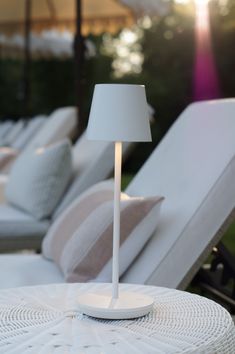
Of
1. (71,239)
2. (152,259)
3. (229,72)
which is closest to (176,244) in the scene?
(152,259)

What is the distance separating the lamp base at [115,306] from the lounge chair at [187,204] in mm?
489

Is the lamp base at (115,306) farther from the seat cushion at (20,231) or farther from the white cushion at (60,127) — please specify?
the white cushion at (60,127)

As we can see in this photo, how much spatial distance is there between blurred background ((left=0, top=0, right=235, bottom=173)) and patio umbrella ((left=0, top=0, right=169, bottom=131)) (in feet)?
0.04

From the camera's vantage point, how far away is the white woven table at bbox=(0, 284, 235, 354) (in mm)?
1225

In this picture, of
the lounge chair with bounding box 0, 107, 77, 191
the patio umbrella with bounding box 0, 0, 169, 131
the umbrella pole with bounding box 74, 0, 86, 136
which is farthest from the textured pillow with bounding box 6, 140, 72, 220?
the patio umbrella with bounding box 0, 0, 169, 131

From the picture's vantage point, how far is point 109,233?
205 cm

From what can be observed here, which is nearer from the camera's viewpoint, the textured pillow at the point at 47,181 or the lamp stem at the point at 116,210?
the lamp stem at the point at 116,210

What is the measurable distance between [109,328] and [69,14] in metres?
7.08

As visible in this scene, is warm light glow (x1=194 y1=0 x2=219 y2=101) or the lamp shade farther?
warm light glow (x1=194 y1=0 x2=219 y2=101)

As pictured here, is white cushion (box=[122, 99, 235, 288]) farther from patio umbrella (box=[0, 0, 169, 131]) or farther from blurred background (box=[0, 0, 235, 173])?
blurred background (box=[0, 0, 235, 173])

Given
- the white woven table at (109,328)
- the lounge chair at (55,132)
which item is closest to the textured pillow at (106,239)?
the white woven table at (109,328)

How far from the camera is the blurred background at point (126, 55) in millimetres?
8523

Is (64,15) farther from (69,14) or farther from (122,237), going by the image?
(122,237)

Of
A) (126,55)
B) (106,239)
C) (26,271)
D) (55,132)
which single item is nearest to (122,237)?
(106,239)
